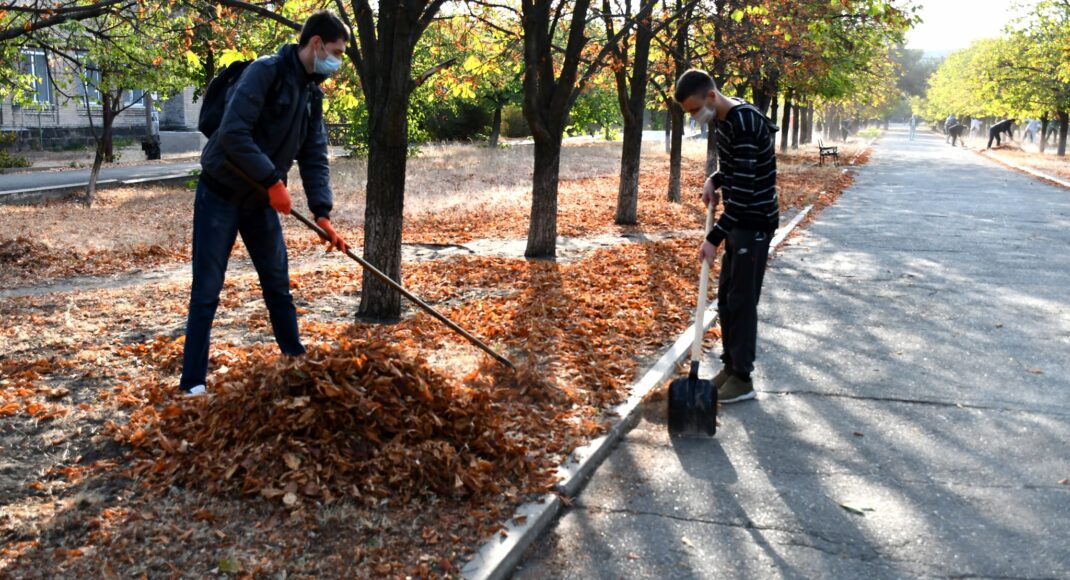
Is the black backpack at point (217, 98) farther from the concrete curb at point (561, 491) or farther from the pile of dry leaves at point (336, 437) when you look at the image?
the concrete curb at point (561, 491)

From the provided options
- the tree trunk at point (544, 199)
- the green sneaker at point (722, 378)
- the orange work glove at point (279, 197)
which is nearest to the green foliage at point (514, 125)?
the tree trunk at point (544, 199)

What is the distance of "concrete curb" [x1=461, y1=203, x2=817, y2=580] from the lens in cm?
379

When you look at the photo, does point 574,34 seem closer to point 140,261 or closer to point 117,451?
point 140,261

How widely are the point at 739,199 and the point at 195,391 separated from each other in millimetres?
3290

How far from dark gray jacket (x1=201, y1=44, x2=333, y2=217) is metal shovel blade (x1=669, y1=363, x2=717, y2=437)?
2303 millimetres

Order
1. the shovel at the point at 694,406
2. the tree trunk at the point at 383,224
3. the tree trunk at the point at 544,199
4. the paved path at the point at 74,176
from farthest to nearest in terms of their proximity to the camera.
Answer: the paved path at the point at 74,176 → the tree trunk at the point at 544,199 → the tree trunk at the point at 383,224 → the shovel at the point at 694,406

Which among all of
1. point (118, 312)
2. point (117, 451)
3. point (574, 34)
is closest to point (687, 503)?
point (117, 451)

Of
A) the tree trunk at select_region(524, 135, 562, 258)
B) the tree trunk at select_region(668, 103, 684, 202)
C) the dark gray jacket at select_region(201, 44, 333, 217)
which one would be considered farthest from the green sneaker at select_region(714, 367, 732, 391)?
the tree trunk at select_region(668, 103, 684, 202)

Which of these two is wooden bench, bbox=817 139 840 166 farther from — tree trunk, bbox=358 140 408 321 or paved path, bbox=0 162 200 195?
tree trunk, bbox=358 140 408 321

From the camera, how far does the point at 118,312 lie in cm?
820

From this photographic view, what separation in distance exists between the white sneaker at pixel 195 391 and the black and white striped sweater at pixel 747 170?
2.97m

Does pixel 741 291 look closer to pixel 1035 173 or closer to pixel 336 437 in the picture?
pixel 336 437

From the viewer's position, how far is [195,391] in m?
5.32

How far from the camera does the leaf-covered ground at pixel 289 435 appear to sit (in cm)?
379
